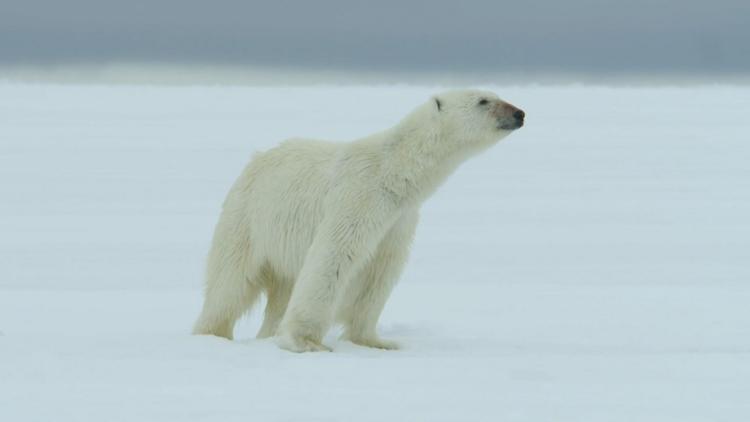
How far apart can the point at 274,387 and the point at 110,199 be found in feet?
25.6

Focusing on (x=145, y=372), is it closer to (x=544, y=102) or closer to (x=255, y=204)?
(x=255, y=204)

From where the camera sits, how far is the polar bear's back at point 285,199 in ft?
16.0

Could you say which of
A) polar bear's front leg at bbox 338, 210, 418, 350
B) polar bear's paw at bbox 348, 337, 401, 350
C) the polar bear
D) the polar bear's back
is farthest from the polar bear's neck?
polar bear's paw at bbox 348, 337, 401, 350

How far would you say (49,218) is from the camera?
32.6 feet

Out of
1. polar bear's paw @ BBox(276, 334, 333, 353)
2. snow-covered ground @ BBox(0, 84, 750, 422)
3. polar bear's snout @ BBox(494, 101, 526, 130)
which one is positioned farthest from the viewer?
polar bear's snout @ BBox(494, 101, 526, 130)

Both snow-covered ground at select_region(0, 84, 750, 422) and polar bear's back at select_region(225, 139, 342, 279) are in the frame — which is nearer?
snow-covered ground at select_region(0, 84, 750, 422)

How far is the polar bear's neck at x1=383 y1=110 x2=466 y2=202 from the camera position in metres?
4.71

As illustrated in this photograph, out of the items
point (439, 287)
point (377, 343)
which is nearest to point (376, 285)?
point (377, 343)

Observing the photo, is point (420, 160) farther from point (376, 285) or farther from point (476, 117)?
point (376, 285)

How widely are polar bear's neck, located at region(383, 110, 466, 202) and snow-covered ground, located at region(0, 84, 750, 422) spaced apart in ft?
2.22

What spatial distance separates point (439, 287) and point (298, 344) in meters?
2.90

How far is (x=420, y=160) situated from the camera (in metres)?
4.74

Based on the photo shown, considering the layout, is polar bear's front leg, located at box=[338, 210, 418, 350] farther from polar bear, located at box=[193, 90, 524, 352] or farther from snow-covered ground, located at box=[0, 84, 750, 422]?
snow-covered ground, located at box=[0, 84, 750, 422]

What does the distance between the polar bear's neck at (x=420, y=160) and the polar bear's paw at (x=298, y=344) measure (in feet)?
2.24
